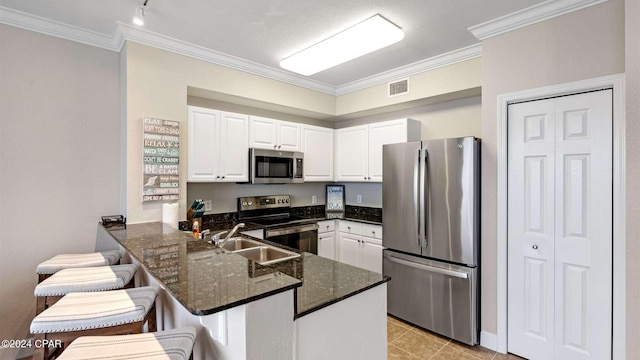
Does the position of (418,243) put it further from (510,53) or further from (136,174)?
(136,174)

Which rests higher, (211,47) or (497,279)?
(211,47)

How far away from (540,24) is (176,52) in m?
3.09

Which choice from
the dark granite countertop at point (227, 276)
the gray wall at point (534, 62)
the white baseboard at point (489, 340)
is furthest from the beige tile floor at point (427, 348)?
the dark granite countertop at point (227, 276)

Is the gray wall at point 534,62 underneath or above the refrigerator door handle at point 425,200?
above

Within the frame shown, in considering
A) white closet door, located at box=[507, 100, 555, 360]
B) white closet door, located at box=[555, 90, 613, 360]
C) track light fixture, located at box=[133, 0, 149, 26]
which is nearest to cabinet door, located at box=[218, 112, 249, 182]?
track light fixture, located at box=[133, 0, 149, 26]

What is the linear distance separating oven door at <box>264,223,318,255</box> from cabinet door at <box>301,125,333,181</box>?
71 cm

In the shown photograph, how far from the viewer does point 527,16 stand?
91.9 inches

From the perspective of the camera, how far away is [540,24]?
91.4 inches

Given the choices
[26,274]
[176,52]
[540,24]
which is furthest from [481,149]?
[26,274]

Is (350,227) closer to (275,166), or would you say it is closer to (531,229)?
(275,166)

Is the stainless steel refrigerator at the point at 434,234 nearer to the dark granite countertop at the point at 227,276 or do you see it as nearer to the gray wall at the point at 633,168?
the gray wall at the point at 633,168

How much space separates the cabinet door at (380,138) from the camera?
365cm

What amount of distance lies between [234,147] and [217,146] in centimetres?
20

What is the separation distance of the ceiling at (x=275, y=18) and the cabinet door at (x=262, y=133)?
2.73 feet
